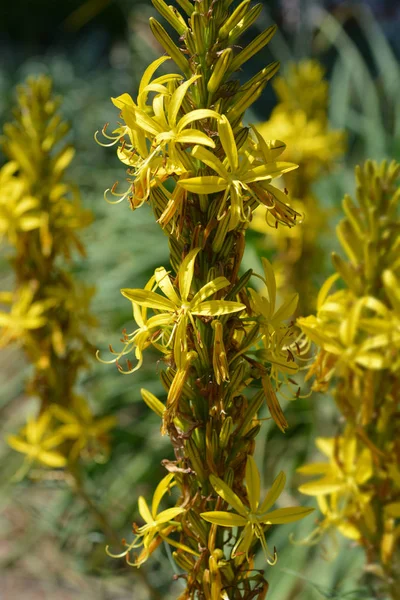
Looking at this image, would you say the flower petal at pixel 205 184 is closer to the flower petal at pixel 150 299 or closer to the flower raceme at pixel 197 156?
the flower raceme at pixel 197 156

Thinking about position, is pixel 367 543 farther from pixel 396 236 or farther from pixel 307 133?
pixel 307 133

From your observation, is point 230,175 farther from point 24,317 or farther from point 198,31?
point 24,317

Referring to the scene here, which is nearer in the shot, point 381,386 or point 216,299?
point 216,299

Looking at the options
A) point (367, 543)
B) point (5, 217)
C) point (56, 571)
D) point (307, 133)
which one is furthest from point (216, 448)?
point (56, 571)

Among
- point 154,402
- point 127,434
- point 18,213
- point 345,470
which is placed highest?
point 18,213

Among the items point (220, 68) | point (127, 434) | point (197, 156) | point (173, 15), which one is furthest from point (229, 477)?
point (127, 434)

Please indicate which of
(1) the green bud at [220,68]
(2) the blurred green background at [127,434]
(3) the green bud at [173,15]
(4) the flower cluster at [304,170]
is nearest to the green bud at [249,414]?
(1) the green bud at [220,68]
